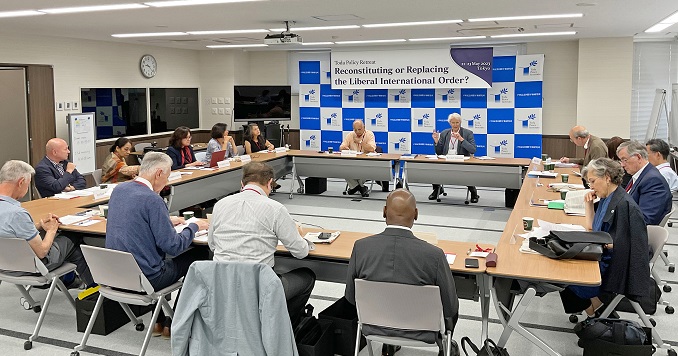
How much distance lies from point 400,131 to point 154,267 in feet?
28.6

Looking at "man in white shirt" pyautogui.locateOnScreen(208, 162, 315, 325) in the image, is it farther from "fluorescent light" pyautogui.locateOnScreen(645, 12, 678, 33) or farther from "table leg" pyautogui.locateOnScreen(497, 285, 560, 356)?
"fluorescent light" pyautogui.locateOnScreen(645, 12, 678, 33)

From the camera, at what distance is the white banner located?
11.1m

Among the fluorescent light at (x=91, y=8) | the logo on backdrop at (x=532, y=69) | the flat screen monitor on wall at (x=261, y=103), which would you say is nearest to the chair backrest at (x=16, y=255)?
the fluorescent light at (x=91, y=8)

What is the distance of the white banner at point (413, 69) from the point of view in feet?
36.3

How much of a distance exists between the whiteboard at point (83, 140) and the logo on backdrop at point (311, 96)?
4.36 metres

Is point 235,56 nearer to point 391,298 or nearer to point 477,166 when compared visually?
point 477,166

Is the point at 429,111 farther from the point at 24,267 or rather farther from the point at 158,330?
the point at 24,267

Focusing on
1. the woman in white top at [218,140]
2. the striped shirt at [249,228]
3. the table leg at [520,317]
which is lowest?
the table leg at [520,317]

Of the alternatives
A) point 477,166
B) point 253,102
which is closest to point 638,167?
point 477,166

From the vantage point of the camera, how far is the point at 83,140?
9766 mm

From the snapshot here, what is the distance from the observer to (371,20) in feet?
25.0

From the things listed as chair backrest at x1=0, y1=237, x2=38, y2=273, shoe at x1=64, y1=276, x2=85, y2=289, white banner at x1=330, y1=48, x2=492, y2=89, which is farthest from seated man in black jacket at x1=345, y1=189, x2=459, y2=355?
white banner at x1=330, y1=48, x2=492, y2=89

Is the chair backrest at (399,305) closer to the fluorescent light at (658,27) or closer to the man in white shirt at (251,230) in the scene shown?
the man in white shirt at (251,230)

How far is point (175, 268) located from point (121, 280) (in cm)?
41
